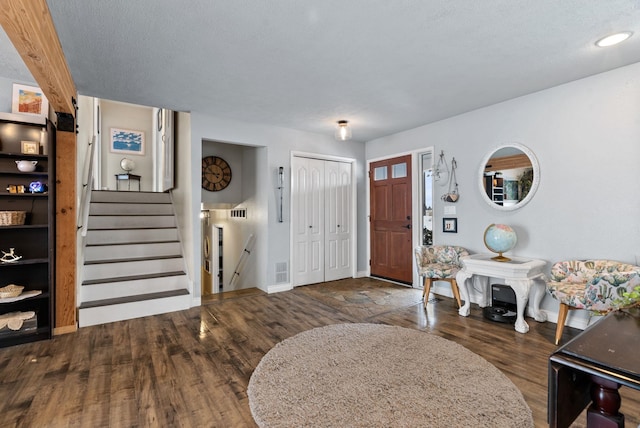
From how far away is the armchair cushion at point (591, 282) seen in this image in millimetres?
2473

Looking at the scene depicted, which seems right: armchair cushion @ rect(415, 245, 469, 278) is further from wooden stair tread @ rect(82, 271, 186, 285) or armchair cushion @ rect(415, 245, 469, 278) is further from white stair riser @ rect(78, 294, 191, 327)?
wooden stair tread @ rect(82, 271, 186, 285)

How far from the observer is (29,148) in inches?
119

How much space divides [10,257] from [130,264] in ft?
3.96

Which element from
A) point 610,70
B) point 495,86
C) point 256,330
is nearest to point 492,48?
point 495,86

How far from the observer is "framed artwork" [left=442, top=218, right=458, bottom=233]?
4.38 meters

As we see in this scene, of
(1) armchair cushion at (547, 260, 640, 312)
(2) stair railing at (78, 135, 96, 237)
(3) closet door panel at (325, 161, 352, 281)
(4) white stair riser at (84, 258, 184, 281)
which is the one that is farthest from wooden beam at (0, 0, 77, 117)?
(1) armchair cushion at (547, 260, 640, 312)

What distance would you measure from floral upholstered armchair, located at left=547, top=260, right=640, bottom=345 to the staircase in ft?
13.2

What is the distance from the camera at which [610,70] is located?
302 centimetres

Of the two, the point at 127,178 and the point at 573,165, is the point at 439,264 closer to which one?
the point at 573,165

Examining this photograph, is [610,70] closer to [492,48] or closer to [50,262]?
[492,48]

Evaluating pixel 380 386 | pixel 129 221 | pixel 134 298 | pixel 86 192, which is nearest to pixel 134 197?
pixel 129 221

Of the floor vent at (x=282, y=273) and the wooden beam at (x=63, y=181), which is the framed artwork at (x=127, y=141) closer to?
the wooden beam at (x=63, y=181)

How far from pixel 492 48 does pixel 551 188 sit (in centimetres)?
177

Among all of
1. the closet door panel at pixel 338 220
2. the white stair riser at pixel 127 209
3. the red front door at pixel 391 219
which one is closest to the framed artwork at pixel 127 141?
the white stair riser at pixel 127 209
